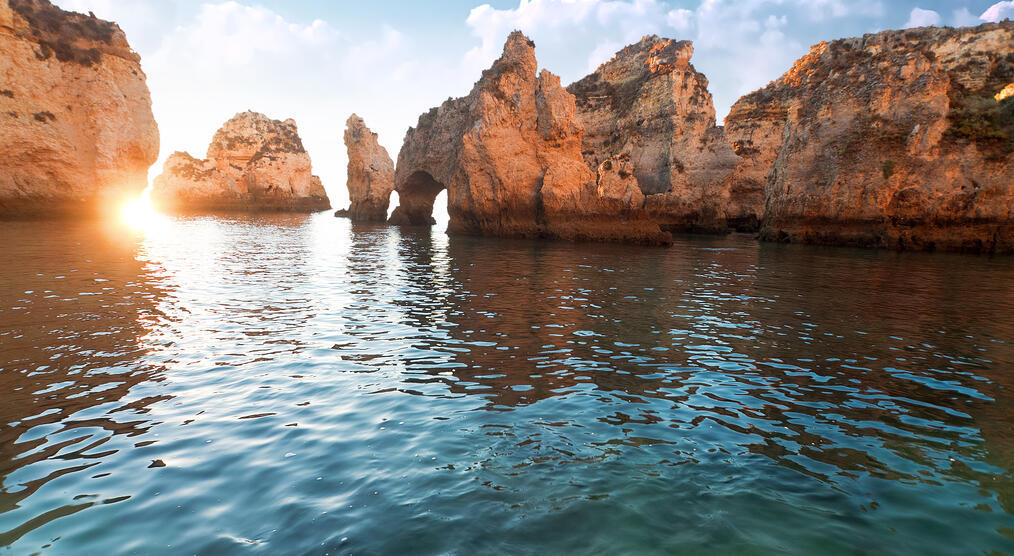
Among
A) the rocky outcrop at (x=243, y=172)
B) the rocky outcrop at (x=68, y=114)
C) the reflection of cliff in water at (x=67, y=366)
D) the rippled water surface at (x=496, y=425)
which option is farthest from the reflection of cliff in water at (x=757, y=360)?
the rocky outcrop at (x=243, y=172)

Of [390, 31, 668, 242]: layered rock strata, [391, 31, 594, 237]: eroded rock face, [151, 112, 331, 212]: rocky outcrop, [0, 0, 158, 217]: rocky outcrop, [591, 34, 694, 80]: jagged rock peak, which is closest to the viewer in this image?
[0, 0, 158, 217]: rocky outcrop

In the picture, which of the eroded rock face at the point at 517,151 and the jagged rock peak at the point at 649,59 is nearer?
the eroded rock face at the point at 517,151

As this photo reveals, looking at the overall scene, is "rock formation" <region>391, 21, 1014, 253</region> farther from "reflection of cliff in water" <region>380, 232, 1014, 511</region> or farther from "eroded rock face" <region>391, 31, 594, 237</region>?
"reflection of cliff in water" <region>380, 232, 1014, 511</region>

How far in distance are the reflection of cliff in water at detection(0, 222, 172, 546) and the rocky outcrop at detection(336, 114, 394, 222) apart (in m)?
44.9

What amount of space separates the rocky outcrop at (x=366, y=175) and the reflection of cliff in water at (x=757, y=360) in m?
45.3

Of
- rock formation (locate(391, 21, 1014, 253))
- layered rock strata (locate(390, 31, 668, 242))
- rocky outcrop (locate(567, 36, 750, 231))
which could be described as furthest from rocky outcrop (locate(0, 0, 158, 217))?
rocky outcrop (locate(567, 36, 750, 231))

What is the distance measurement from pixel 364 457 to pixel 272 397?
1.95 meters

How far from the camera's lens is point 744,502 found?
370 cm

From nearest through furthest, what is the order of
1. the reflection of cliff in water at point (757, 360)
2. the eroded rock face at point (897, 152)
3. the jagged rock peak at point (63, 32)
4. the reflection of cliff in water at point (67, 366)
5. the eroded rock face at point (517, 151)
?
the reflection of cliff in water at point (67, 366)
the reflection of cliff in water at point (757, 360)
the eroded rock face at point (897, 152)
the jagged rock peak at point (63, 32)
the eroded rock face at point (517, 151)

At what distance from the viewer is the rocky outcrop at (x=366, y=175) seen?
187 ft

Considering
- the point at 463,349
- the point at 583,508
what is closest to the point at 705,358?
the point at 463,349

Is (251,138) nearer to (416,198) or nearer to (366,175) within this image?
(366,175)

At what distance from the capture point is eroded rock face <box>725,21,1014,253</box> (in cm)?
2630

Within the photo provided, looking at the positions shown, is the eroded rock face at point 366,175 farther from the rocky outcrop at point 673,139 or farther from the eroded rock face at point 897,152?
the eroded rock face at point 897,152
